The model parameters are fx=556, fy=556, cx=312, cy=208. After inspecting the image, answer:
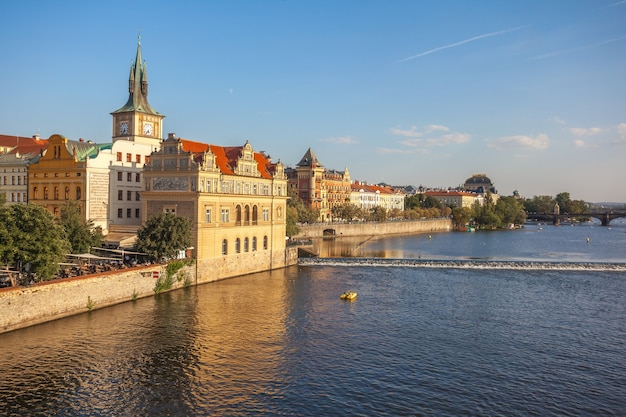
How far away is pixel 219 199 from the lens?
60094 mm

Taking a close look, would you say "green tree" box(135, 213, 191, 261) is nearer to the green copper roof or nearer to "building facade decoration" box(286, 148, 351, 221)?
the green copper roof

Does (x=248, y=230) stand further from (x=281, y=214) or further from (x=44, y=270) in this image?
(x=44, y=270)

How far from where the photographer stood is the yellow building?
5744 cm

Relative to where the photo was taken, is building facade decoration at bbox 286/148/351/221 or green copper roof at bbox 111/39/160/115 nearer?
green copper roof at bbox 111/39/160/115

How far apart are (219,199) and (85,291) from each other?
66.6ft

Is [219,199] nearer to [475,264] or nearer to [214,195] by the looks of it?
[214,195]

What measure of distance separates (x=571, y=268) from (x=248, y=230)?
1638 inches

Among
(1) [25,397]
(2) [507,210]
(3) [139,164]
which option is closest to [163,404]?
(1) [25,397]

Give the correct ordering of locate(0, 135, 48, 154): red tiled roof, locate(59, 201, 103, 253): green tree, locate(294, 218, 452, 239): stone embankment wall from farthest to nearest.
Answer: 1. locate(294, 218, 452, 239): stone embankment wall
2. locate(0, 135, 48, 154): red tiled roof
3. locate(59, 201, 103, 253): green tree

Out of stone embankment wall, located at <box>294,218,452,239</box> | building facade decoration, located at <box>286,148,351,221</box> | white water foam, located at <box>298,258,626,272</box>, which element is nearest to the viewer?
white water foam, located at <box>298,258,626,272</box>

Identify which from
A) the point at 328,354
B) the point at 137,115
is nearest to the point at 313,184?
the point at 137,115

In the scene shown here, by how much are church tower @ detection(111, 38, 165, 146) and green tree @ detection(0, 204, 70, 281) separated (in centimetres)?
3321

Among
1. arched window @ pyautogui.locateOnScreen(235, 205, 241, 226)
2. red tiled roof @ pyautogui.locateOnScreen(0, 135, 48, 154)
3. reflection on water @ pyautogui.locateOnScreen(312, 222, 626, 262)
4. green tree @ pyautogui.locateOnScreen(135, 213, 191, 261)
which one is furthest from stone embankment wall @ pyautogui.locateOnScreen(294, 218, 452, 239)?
green tree @ pyautogui.locateOnScreen(135, 213, 191, 261)

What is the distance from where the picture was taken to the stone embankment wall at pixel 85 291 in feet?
121
